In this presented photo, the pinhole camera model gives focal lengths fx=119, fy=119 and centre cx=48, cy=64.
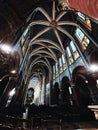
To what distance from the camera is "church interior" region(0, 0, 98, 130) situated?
1031 centimetres

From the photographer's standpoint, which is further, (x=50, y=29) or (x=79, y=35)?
(x=50, y=29)

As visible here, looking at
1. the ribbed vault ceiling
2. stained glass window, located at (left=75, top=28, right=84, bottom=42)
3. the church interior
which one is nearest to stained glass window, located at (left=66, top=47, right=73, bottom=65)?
the church interior

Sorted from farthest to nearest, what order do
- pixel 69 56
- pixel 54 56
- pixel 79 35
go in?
pixel 54 56
pixel 69 56
pixel 79 35

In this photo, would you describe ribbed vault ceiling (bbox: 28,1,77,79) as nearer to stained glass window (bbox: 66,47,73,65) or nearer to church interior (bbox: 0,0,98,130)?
church interior (bbox: 0,0,98,130)

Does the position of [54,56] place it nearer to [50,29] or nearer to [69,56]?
[69,56]

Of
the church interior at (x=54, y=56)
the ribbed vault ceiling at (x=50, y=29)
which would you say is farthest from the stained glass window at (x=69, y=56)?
the ribbed vault ceiling at (x=50, y=29)

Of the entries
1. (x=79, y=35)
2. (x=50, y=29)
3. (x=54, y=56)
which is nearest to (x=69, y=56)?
(x=79, y=35)

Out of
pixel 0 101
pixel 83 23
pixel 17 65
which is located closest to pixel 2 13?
pixel 17 65

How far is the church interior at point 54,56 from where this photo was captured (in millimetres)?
10312

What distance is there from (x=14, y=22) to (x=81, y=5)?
10025mm

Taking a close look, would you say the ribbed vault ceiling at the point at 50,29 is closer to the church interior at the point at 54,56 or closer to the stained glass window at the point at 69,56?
the church interior at the point at 54,56

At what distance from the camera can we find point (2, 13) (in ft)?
34.4

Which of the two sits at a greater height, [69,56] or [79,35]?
[79,35]

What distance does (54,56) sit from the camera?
2341 cm
